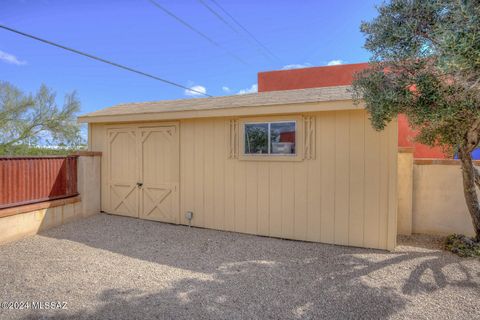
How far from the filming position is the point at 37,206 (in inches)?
221

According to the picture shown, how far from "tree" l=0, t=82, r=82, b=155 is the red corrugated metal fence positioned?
26.3 ft

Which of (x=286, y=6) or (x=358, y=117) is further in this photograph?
(x=286, y=6)

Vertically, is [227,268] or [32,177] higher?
[32,177]

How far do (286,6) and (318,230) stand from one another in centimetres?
868

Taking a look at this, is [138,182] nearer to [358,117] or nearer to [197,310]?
[197,310]

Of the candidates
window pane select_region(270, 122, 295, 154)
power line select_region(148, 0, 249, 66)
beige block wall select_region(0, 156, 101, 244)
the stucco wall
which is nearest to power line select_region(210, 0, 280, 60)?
power line select_region(148, 0, 249, 66)

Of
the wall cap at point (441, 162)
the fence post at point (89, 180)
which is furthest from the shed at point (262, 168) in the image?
the wall cap at point (441, 162)

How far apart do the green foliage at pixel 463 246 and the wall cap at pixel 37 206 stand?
7.66 metres

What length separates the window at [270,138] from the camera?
5.30 m

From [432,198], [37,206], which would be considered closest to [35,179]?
[37,206]

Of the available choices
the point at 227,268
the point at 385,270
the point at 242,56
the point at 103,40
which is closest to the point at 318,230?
the point at 385,270

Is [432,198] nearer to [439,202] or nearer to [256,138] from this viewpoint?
[439,202]

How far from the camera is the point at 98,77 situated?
50.0ft

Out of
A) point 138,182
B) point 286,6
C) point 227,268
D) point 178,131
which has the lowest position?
point 227,268
